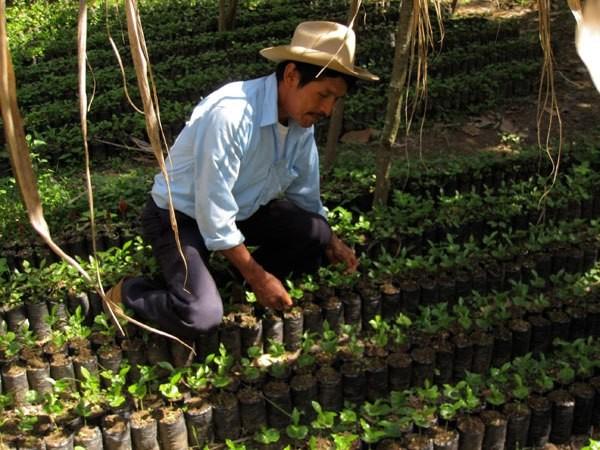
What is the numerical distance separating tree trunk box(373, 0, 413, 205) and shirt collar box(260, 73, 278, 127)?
2.56 ft

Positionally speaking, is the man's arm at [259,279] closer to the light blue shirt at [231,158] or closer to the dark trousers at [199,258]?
the light blue shirt at [231,158]

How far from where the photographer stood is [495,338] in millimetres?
3236

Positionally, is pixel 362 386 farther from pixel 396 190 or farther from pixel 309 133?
pixel 396 190

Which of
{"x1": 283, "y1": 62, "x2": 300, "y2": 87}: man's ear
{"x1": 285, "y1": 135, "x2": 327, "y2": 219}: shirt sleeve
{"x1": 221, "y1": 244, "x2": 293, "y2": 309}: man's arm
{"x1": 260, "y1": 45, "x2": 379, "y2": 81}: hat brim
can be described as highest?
{"x1": 260, "y1": 45, "x2": 379, "y2": 81}: hat brim

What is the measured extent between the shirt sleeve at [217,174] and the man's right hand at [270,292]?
23cm

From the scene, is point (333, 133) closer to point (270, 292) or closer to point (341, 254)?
point (341, 254)

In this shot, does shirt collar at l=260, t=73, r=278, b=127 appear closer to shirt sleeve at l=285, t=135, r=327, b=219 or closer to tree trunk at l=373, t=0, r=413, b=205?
shirt sleeve at l=285, t=135, r=327, b=219

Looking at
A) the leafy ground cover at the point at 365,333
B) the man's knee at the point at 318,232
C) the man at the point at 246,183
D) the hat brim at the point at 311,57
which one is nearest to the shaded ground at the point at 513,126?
the leafy ground cover at the point at 365,333

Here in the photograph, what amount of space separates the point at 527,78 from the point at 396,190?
3157 mm

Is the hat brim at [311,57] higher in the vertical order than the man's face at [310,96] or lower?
higher

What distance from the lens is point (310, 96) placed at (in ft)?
9.37

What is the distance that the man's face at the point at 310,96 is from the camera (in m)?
2.83

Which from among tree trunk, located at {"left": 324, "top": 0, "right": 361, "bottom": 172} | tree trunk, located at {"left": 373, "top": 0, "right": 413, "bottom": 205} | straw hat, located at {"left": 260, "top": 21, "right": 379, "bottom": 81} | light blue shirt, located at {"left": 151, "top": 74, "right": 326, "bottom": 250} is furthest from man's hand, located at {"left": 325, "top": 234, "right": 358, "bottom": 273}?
tree trunk, located at {"left": 324, "top": 0, "right": 361, "bottom": 172}

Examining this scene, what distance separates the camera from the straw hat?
2.82m
